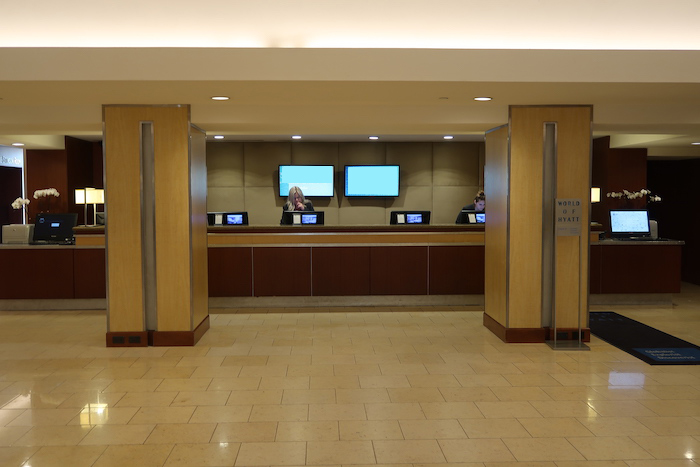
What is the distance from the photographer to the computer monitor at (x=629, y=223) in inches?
396

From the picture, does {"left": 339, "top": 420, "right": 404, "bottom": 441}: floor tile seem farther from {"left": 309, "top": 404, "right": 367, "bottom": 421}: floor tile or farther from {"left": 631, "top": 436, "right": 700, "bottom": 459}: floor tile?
{"left": 631, "top": 436, "right": 700, "bottom": 459}: floor tile

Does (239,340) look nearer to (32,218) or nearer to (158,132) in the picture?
(158,132)

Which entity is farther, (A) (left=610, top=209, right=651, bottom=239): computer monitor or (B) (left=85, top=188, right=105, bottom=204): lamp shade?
(B) (left=85, top=188, right=105, bottom=204): lamp shade

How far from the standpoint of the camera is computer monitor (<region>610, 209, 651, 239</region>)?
396 inches

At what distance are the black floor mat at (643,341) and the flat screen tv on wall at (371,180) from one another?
20.0 feet

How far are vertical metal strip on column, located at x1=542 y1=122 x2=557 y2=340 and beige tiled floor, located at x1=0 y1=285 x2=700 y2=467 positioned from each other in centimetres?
50

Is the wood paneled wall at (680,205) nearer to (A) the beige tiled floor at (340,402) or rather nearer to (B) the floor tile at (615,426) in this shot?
(A) the beige tiled floor at (340,402)

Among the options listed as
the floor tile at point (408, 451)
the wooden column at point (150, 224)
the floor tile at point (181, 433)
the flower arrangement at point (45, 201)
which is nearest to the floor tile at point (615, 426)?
the floor tile at point (408, 451)

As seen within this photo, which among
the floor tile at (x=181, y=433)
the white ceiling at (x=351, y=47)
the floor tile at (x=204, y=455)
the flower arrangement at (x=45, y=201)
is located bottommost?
the floor tile at (x=204, y=455)

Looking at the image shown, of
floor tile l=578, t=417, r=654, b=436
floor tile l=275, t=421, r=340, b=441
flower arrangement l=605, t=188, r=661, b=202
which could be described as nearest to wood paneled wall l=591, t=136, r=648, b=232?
flower arrangement l=605, t=188, r=661, b=202

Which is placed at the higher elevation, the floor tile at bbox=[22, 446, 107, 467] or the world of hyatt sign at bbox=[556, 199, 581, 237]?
the world of hyatt sign at bbox=[556, 199, 581, 237]

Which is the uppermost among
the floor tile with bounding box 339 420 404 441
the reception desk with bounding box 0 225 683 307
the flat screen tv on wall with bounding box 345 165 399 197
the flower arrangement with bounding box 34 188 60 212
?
the flat screen tv on wall with bounding box 345 165 399 197

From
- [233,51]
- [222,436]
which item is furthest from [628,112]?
[222,436]

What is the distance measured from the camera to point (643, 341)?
7.21 m
